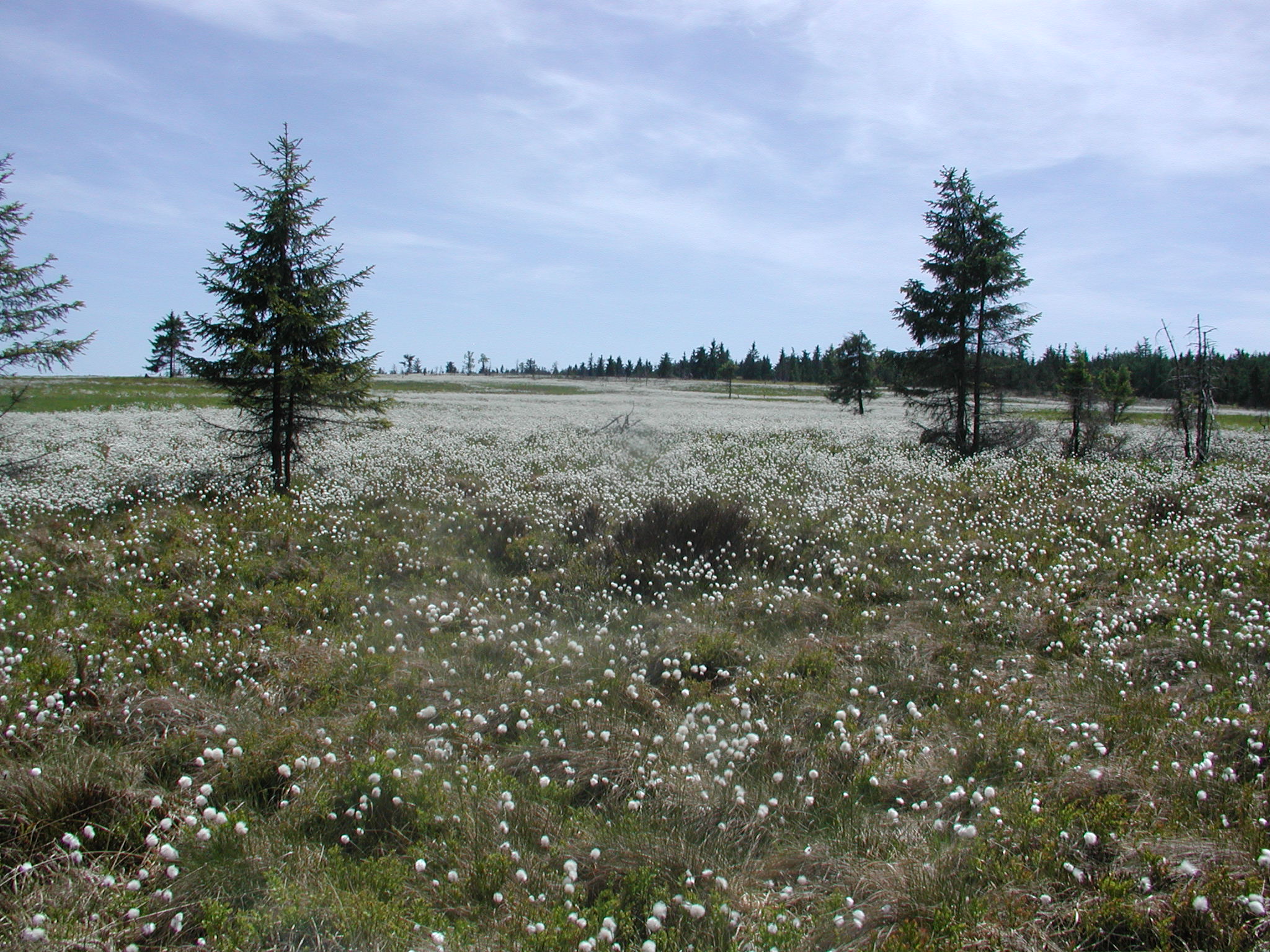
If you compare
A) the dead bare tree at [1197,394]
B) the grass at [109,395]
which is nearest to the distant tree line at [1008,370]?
the dead bare tree at [1197,394]

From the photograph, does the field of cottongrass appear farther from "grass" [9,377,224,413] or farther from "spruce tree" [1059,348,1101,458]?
"grass" [9,377,224,413]

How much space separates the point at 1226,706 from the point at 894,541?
19.7 feet

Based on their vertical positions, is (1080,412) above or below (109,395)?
below

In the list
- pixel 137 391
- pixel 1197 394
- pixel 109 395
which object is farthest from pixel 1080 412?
pixel 137 391

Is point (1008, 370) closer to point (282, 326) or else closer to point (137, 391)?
point (282, 326)

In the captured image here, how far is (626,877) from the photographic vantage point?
13.2 feet

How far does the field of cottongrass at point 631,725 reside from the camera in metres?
3.68

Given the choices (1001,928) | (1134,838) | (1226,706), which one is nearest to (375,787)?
(1001,928)

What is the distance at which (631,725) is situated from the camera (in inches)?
239

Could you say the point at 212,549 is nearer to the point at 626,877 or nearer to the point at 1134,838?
the point at 626,877

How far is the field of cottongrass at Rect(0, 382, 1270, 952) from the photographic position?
3.68 m

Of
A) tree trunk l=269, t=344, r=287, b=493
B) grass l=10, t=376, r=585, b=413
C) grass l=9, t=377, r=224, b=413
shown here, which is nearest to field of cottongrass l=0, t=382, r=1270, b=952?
tree trunk l=269, t=344, r=287, b=493

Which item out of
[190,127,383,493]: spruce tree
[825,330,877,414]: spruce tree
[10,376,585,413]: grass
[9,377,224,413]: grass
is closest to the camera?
[190,127,383,493]: spruce tree

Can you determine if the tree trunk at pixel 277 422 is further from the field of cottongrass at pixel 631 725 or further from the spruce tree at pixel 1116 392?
the spruce tree at pixel 1116 392
